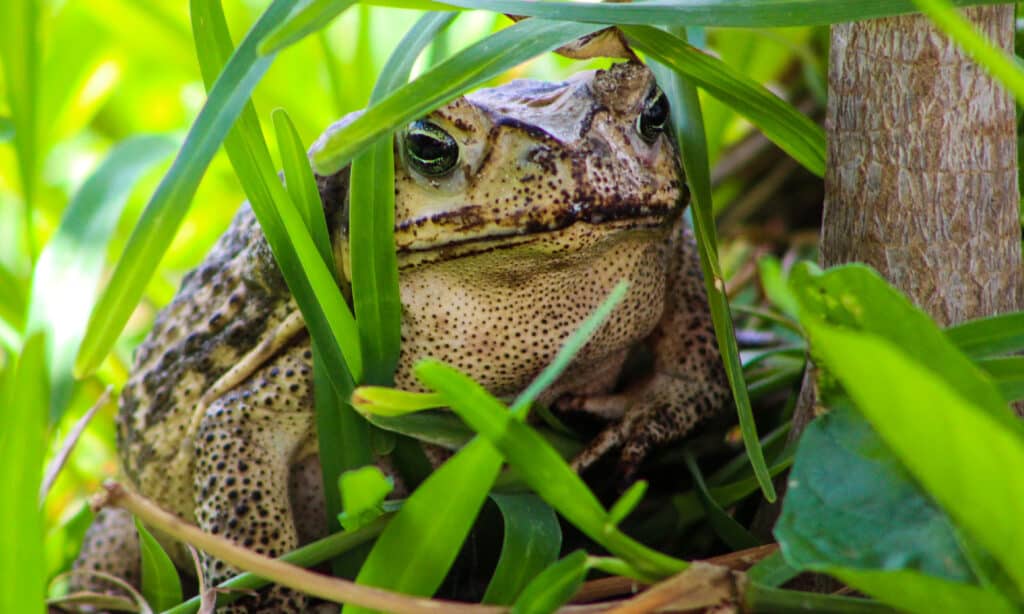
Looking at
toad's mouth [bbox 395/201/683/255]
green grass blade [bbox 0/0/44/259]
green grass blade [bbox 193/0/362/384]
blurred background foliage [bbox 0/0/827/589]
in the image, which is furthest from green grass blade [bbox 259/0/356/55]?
blurred background foliage [bbox 0/0/827/589]

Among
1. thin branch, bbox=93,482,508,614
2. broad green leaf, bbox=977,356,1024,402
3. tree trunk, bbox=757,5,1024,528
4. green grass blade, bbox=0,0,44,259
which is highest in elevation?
green grass blade, bbox=0,0,44,259

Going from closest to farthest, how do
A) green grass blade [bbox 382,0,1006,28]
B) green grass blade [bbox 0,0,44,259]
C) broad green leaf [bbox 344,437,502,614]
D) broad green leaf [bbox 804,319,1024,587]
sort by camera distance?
1. broad green leaf [bbox 804,319,1024,587]
2. broad green leaf [bbox 344,437,502,614]
3. green grass blade [bbox 382,0,1006,28]
4. green grass blade [bbox 0,0,44,259]

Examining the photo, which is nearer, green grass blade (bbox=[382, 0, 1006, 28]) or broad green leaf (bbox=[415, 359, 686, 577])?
broad green leaf (bbox=[415, 359, 686, 577])

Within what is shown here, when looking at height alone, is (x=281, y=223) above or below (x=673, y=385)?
above

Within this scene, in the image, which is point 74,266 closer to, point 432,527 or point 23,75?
point 23,75

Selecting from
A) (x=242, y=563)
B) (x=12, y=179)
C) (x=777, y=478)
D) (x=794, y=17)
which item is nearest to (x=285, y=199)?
(x=242, y=563)

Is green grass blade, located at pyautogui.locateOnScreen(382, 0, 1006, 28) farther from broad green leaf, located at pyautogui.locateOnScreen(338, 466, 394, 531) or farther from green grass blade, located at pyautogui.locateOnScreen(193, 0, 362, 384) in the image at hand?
broad green leaf, located at pyautogui.locateOnScreen(338, 466, 394, 531)

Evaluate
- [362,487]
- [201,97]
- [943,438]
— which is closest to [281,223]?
[362,487]
